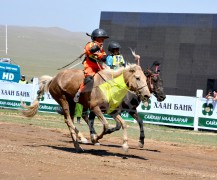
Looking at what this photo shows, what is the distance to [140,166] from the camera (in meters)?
11.6

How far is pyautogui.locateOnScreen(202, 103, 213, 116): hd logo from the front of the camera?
24.4 meters

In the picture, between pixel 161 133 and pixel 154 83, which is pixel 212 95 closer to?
pixel 161 133

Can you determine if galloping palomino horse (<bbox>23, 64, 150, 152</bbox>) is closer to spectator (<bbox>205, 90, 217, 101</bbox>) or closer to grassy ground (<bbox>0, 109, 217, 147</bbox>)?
grassy ground (<bbox>0, 109, 217, 147</bbox>)

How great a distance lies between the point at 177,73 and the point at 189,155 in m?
13.8

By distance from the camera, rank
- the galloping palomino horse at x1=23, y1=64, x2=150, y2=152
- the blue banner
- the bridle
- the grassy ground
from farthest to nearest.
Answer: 1. the blue banner
2. the grassy ground
3. the bridle
4. the galloping palomino horse at x1=23, y1=64, x2=150, y2=152

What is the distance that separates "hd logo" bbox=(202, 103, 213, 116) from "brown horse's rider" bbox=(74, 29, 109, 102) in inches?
454

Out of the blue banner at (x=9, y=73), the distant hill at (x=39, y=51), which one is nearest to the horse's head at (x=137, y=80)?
the blue banner at (x=9, y=73)

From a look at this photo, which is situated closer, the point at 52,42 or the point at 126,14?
the point at 126,14

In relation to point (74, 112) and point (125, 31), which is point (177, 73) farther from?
point (74, 112)

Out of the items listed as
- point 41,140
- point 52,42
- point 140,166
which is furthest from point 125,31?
point 52,42

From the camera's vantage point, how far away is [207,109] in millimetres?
24484

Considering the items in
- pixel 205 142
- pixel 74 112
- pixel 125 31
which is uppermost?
pixel 125 31

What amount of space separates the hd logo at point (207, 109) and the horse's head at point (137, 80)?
1175 cm

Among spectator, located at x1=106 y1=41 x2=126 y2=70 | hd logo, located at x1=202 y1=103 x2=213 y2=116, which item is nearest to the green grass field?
hd logo, located at x1=202 y1=103 x2=213 y2=116
